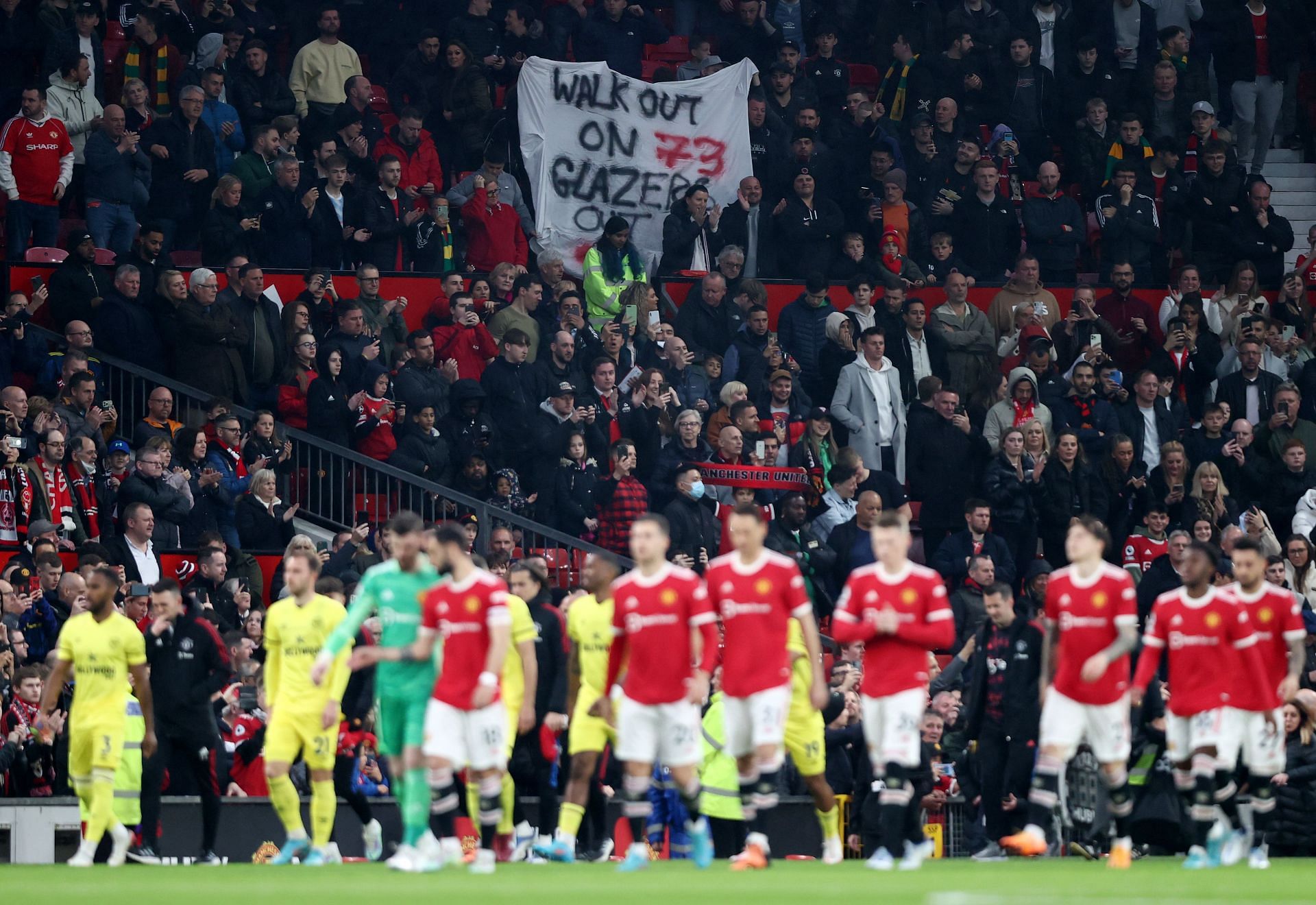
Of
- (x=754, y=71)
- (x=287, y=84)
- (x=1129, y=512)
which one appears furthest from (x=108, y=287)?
(x=1129, y=512)

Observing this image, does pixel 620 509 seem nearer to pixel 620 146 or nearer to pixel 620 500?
pixel 620 500

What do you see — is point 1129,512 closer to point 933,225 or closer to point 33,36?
point 933,225

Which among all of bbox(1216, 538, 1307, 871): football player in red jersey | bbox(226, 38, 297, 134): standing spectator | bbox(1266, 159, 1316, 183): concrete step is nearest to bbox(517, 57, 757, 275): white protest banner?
bbox(226, 38, 297, 134): standing spectator

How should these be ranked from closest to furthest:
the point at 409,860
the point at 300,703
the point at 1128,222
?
the point at 409,860 < the point at 300,703 < the point at 1128,222

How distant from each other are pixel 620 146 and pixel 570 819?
1327 centimetres

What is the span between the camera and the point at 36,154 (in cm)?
2225

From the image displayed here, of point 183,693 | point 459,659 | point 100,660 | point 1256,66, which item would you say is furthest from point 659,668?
point 1256,66

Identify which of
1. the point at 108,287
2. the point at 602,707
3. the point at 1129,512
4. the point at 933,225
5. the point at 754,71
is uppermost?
the point at 754,71

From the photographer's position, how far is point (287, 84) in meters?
24.6

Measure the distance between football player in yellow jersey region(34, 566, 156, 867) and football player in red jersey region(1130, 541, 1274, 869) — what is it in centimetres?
708

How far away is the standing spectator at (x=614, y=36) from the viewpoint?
26.3 metres

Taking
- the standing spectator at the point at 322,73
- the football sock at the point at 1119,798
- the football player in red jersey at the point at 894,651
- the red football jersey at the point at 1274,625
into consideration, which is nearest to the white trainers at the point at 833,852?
the football player in red jersey at the point at 894,651

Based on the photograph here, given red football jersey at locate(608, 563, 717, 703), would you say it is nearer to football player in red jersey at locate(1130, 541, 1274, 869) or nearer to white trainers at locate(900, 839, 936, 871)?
white trainers at locate(900, 839, 936, 871)

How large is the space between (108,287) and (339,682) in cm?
818
